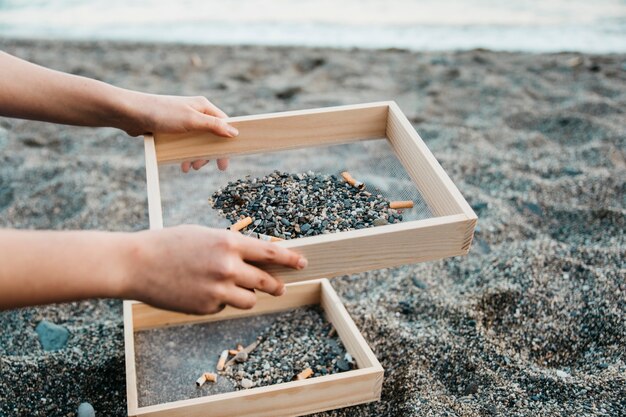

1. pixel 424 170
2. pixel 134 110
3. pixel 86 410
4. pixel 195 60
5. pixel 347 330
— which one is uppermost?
pixel 134 110

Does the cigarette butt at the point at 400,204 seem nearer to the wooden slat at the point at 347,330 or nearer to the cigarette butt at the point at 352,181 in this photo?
the cigarette butt at the point at 352,181

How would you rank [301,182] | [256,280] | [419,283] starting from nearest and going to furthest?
[256,280]
[301,182]
[419,283]

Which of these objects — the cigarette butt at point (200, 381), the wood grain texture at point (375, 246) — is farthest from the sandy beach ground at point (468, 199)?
the wood grain texture at point (375, 246)

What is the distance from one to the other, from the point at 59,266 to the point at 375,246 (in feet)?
2.02

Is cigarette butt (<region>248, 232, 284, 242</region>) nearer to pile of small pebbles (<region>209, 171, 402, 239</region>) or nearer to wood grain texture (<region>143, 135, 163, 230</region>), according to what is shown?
pile of small pebbles (<region>209, 171, 402, 239</region>)

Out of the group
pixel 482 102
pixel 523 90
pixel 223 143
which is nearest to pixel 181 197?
pixel 223 143

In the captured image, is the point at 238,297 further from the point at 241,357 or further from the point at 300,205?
the point at 241,357

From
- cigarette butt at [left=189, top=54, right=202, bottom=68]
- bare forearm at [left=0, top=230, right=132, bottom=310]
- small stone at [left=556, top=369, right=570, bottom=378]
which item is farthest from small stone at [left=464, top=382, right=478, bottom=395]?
cigarette butt at [left=189, top=54, right=202, bottom=68]

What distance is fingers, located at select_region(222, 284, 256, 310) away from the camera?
1253 mm

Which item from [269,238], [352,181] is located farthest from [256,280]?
[352,181]

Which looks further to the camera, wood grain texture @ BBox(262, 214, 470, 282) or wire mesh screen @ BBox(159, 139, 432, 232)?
wire mesh screen @ BBox(159, 139, 432, 232)

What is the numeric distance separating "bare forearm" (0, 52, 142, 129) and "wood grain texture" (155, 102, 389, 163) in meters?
0.12

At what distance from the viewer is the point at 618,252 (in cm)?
233

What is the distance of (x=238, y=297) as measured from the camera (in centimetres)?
127
